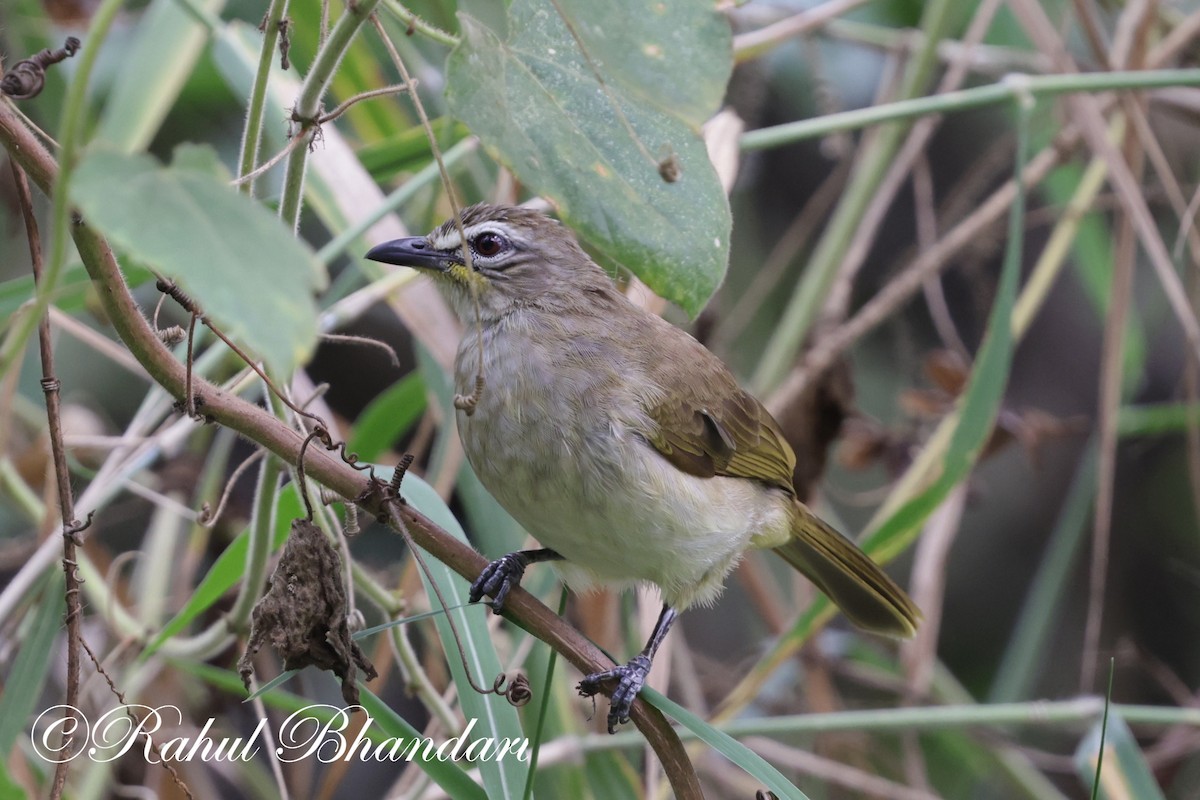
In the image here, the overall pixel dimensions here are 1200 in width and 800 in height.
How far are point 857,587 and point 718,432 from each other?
65cm

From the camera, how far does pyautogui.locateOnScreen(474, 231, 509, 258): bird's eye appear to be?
272 centimetres

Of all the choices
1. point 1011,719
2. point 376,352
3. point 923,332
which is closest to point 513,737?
point 1011,719

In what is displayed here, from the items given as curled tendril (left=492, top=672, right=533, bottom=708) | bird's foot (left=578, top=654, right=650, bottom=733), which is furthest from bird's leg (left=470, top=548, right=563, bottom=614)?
bird's foot (left=578, top=654, right=650, bottom=733)

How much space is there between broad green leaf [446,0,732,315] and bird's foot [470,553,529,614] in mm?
567

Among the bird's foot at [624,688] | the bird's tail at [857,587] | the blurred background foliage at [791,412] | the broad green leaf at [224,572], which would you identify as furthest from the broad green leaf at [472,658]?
the bird's tail at [857,587]

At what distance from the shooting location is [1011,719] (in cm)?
248

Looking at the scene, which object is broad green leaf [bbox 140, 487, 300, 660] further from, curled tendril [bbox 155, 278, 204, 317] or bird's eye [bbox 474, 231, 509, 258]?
bird's eye [bbox 474, 231, 509, 258]

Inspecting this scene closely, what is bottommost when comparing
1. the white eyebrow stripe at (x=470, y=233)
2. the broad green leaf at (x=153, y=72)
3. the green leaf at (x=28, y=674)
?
the green leaf at (x=28, y=674)

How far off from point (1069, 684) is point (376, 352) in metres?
3.26

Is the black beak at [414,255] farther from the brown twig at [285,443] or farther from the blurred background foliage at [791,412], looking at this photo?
the brown twig at [285,443]

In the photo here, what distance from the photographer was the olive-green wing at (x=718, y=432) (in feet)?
8.41

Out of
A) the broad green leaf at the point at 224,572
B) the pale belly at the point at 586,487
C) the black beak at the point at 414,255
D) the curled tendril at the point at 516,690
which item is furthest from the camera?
the black beak at the point at 414,255

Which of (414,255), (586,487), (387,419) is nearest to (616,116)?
(586,487)

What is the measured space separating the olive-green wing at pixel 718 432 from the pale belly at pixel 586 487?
0.23 ft
